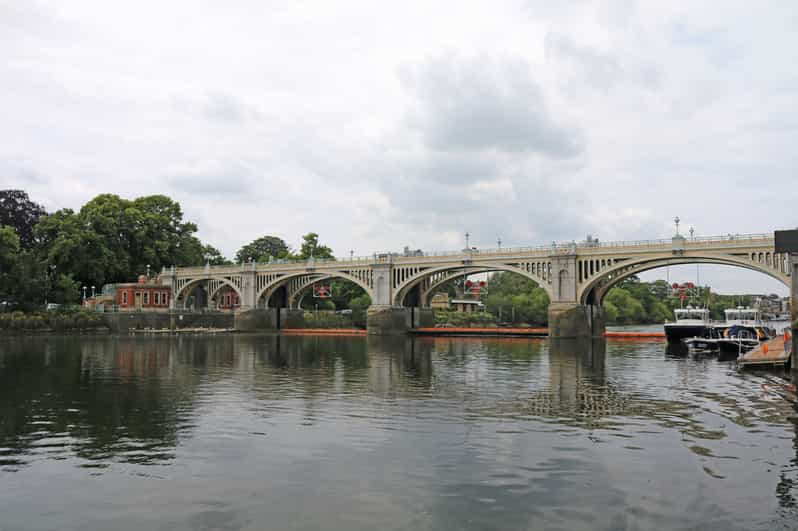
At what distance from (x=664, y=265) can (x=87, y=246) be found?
3355 inches

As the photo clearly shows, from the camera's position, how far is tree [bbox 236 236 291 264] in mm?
151250

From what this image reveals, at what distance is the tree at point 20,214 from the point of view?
110688mm

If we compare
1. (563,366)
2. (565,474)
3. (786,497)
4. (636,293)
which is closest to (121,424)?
(565,474)

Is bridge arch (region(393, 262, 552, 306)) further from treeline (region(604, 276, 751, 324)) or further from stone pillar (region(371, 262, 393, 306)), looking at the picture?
treeline (region(604, 276, 751, 324))

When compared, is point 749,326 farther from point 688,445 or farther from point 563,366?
point 688,445

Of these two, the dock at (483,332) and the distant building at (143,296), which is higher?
the distant building at (143,296)

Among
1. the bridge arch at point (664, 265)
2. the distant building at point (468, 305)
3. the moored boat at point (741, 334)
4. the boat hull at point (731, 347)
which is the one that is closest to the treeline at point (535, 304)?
the distant building at point (468, 305)

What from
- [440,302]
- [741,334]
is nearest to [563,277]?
[741,334]

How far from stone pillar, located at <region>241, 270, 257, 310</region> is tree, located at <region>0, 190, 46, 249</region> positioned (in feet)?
116

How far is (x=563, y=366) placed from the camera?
44406 mm

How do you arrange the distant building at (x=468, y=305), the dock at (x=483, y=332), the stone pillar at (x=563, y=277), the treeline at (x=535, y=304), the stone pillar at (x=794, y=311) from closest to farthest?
the stone pillar at (x=794, y=311) → the stone pillar at (x=563, y=277) → the dock at (x=483, y=332) → the treeline at (x=535, y=304) → the distant building at (x=468, y=305)

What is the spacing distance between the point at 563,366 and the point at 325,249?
3650 inches

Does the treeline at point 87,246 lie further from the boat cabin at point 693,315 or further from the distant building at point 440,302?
the boat cabin at point 693,315

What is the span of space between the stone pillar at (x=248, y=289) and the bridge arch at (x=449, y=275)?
93.7ft
